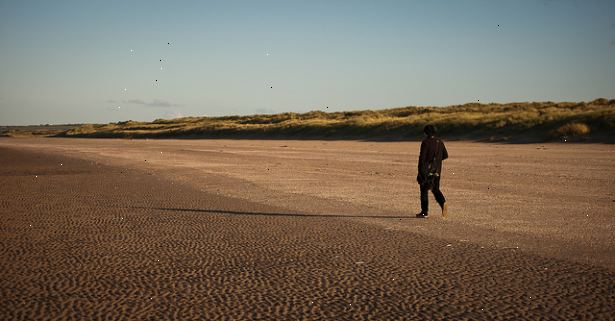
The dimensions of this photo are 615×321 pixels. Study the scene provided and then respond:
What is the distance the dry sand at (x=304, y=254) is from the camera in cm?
421

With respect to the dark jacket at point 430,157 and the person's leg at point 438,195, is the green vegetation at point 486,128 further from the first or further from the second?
the person's leg at point 438,195

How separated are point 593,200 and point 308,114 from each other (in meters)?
113

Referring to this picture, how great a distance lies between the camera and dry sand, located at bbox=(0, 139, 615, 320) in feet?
13.8

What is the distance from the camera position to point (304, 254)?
5953 mm

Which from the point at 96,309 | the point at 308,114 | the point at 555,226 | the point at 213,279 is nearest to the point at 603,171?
the point at 555,226

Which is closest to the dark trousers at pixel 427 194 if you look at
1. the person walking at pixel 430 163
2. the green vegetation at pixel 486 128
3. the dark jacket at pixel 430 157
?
the person walking at pixel 430 163

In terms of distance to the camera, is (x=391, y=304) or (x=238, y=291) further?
(x=238, y=291)

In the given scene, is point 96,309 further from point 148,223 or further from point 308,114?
point 308,114

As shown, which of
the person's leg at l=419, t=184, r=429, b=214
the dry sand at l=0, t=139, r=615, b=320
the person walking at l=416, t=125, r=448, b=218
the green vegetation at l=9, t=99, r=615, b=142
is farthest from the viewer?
the green vegetation at l=9, t=99, r=615, b=142

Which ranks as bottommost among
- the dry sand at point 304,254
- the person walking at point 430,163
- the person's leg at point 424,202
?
the dry sand at point 304,254

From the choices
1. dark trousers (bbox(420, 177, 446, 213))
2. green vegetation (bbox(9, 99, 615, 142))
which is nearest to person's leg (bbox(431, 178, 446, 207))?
dark trousers (bbox(420, 177, 446, 213))

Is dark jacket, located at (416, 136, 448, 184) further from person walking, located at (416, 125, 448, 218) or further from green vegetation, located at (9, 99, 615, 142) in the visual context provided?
green vegetation, located at (9, 99, 615, 142)

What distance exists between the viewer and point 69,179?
14.6m

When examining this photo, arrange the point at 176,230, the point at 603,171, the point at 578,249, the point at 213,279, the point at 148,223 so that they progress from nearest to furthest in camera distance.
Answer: the point at 213,279
the point at 578,249
the point at 176,230
the point at 148,223
the point at 603,171
